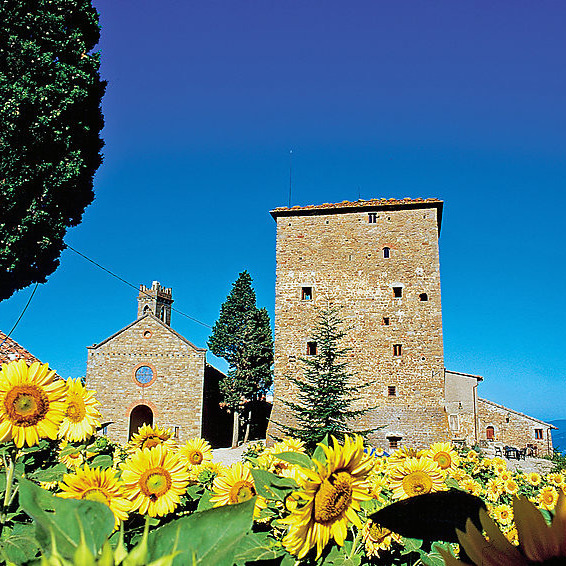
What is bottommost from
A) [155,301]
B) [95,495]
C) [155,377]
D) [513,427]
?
[95,495]

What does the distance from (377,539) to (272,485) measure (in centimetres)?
49

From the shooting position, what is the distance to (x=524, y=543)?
623 millimetres

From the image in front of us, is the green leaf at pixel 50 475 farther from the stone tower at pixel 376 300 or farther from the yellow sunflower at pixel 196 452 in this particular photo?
the stone tower at pixel 376 300

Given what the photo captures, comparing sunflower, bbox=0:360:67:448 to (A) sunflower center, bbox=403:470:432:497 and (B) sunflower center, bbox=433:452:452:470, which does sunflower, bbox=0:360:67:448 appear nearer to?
(A) sunflower center, bbox=403:470:432:497

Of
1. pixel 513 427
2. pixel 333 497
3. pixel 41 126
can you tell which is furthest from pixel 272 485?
pixel 513 427

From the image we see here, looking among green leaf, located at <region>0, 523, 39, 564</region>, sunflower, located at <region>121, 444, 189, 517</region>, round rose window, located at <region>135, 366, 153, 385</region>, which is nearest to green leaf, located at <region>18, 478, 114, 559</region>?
green leaf, located at <region>0, 523, 39, 564</region>

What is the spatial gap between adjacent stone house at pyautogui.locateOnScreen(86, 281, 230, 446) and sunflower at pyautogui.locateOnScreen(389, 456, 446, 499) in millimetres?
21903

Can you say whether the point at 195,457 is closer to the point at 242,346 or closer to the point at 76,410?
the point at 76,410

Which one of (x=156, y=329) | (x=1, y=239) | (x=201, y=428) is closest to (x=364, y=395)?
(x=201, y=428)

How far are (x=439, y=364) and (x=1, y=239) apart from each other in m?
15.8

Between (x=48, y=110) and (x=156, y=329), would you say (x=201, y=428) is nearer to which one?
(x=156, y=329)

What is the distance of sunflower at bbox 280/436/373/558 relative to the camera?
134 centimetres

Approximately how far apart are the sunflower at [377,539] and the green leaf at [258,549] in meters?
0.36

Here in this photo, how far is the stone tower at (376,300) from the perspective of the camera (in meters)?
20.1
